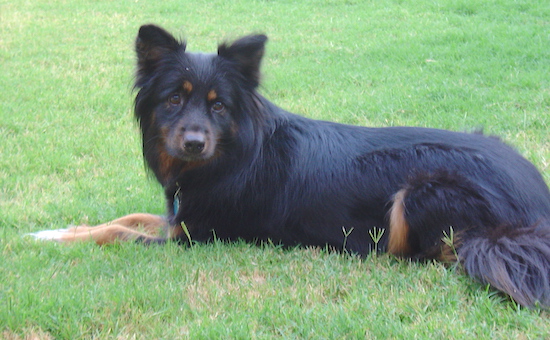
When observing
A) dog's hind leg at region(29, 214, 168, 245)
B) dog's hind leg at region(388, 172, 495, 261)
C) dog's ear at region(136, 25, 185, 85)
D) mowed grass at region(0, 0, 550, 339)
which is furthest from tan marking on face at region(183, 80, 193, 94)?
dog's hind leg at region(388, 172, 495, 261)

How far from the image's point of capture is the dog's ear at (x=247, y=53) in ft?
15.0

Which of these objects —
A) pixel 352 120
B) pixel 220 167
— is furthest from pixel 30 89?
pixel 220 167

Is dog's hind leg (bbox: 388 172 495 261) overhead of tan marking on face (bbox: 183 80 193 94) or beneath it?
beneath

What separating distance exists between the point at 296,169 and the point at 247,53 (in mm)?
936

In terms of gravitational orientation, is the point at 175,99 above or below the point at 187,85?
below

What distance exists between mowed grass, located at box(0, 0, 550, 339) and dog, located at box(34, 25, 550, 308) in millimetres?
215

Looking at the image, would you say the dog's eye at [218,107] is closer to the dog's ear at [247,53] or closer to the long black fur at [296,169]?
the long black fur at [296,169]

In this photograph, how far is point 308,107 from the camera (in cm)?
829

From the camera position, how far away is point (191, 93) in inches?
176

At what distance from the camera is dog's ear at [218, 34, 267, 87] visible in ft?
15.0

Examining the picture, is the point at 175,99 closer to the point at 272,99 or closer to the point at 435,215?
the point at 435,215

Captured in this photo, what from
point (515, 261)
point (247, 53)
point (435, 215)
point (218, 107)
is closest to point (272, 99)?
point (247, 53)

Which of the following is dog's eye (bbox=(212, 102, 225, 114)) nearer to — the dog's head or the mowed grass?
the dog's head

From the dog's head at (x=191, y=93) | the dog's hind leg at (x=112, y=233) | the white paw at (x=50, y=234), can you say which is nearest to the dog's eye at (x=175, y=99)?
the dog's head at (x=191, y=93)
